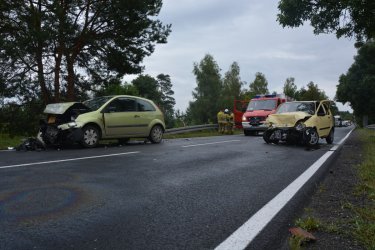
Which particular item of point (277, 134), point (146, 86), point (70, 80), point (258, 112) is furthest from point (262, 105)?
point (146, 86)

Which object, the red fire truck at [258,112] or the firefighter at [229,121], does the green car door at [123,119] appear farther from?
the firefighter at [229,121]

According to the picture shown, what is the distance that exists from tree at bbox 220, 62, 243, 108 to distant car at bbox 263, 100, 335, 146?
173 ft

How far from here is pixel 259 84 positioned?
85625mm

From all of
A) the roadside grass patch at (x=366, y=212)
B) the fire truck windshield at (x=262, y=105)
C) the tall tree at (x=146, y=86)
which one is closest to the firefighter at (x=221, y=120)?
the fire truck windshield at (x=262, y=105)

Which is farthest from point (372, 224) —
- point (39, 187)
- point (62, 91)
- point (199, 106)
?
point (199, 106)

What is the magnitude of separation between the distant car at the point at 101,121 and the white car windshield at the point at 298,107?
14.7 ft

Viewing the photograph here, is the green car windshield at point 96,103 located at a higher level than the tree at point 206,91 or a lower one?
A: lower

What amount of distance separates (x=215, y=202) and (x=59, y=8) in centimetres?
1490

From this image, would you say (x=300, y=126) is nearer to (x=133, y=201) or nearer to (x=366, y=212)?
(x=366, y=212)

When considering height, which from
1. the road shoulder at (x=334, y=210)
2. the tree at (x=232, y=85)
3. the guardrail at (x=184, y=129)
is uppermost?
the tree at (x=232, y=85)

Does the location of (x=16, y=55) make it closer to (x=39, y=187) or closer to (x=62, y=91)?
(x=62, y=91)

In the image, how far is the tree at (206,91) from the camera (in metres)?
66.7

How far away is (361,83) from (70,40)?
35222 mm

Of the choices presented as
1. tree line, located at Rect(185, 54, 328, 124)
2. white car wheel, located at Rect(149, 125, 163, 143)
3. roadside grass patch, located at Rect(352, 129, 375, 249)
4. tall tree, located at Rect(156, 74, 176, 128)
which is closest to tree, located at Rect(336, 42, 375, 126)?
tree line, located at Rect(185, 54, 328, 124)
